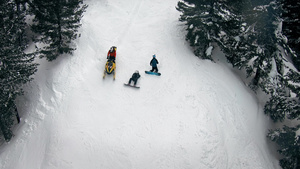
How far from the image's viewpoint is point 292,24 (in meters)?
Result: 15.1

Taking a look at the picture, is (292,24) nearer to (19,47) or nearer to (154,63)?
(154,63)

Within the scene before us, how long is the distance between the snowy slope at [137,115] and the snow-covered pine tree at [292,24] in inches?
193

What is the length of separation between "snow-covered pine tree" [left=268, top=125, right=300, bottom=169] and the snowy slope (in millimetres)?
1117

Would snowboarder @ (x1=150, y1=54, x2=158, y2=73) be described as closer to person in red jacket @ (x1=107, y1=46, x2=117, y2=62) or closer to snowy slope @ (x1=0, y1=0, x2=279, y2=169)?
snowy slope @ (x1=0, y1=0, x2=279, y2=169)

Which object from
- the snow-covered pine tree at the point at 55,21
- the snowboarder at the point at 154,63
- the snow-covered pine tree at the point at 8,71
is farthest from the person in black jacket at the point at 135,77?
the snow-covered pine tree at the point at 8,71

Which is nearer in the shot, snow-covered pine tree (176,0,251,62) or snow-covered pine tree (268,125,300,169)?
snow-covered pine tree (268,125,300,169)

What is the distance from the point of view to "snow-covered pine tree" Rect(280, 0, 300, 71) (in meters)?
14.2

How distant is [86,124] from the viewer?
46.8 feet

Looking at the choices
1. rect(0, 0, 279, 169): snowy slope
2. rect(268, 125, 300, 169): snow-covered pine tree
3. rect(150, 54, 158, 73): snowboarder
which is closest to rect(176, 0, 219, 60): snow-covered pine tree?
rect(0, 0, 279, 169): snowy slope

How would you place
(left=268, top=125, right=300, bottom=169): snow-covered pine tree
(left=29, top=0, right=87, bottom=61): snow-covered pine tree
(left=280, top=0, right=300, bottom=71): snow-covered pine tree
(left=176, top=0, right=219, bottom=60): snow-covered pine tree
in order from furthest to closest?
1. (left=176, top=0, right=219, bottom=60): snow-covered pine tree
2. (left=29, top=0, right=87, bottom=61): snow-covered pine tree
3. (left=268, top=125, right=300, bottom=169): snow-covered pine tree
4. (left=280, top=0, right=300, bottom=71): snow-covered pine tree

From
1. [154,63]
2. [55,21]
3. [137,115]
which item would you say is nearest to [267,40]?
[154,63]

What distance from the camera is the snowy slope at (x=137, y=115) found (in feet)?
44.7

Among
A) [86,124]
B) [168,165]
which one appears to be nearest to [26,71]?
[86,124]

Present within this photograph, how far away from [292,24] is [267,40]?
2.04m
